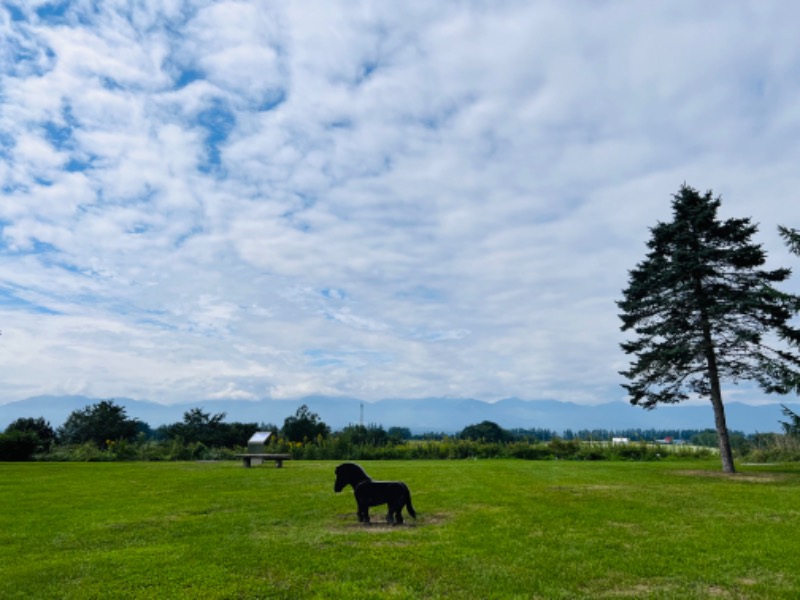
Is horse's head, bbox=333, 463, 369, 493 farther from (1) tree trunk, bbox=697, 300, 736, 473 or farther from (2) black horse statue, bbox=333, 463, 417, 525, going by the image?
(1) tree trunk, bbox=697, 300, 736, 473

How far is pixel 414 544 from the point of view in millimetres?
7145

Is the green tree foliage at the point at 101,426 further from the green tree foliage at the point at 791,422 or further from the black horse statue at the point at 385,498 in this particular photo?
the green tree foliage at the point at 791,422

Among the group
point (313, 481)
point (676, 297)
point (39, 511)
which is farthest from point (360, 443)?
point (39, 511)

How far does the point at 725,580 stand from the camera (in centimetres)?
546

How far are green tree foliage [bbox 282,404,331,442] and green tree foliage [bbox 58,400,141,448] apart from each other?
37.3 feet

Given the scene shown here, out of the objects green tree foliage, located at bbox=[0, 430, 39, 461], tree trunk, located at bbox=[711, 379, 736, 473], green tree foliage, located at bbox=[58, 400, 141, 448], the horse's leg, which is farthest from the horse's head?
green tree foliage, located at bbox=[58, 400, 141, 448]

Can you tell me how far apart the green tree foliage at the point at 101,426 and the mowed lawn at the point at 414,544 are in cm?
2592

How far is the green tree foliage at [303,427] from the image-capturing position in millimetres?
35781

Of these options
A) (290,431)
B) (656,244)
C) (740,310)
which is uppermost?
(656,244)

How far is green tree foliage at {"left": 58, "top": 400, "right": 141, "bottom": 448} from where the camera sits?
36.0 metres

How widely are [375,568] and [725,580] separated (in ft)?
12.8

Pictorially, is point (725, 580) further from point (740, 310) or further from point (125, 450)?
point (125, 450)

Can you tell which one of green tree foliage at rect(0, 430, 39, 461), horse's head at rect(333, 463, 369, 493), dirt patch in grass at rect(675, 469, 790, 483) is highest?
green tree foliage at rect(0, 430, 39, 461)

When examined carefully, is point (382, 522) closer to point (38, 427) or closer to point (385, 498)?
point (385, 498)
